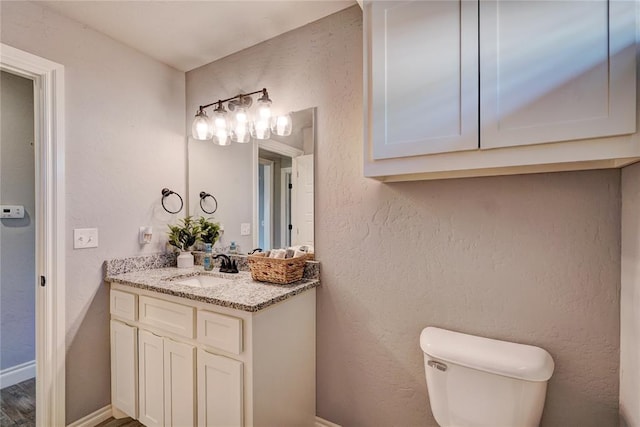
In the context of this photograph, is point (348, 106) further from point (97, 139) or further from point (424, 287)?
point (97, 139)

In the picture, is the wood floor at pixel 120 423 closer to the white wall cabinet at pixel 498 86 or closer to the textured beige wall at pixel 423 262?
the textured beige wall at pixel 423 262

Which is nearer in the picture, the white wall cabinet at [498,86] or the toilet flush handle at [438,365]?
the white wall cabinet at [498,86]

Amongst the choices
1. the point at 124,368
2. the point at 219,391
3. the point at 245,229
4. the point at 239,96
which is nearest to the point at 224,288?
the point at 219,391

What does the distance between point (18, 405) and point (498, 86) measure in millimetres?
Answer: 3252

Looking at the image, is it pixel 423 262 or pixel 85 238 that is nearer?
pixel 423 262

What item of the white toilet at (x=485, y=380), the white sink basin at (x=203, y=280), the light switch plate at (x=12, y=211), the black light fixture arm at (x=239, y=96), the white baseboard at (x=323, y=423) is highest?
the black light fixture arm at (x=239, y=96)

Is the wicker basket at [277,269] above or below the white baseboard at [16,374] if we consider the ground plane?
above

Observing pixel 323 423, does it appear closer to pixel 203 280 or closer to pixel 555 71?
pixel 203 280

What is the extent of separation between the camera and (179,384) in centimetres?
148

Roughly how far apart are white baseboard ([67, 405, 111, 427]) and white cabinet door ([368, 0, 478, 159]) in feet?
7.20

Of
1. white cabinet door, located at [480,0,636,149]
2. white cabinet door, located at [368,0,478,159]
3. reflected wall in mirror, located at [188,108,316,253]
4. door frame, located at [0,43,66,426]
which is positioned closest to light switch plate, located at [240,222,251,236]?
reflected wall in mirror, located at [188,108,316,253]

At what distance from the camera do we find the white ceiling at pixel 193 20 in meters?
1.58

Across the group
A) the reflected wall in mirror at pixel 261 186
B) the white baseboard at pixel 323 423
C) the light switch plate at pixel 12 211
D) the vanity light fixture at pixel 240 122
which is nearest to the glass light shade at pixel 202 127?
the vanity light fixture at pixel 240 122

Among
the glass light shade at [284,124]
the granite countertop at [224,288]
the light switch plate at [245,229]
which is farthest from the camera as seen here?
the light switch plate at [245,229]
